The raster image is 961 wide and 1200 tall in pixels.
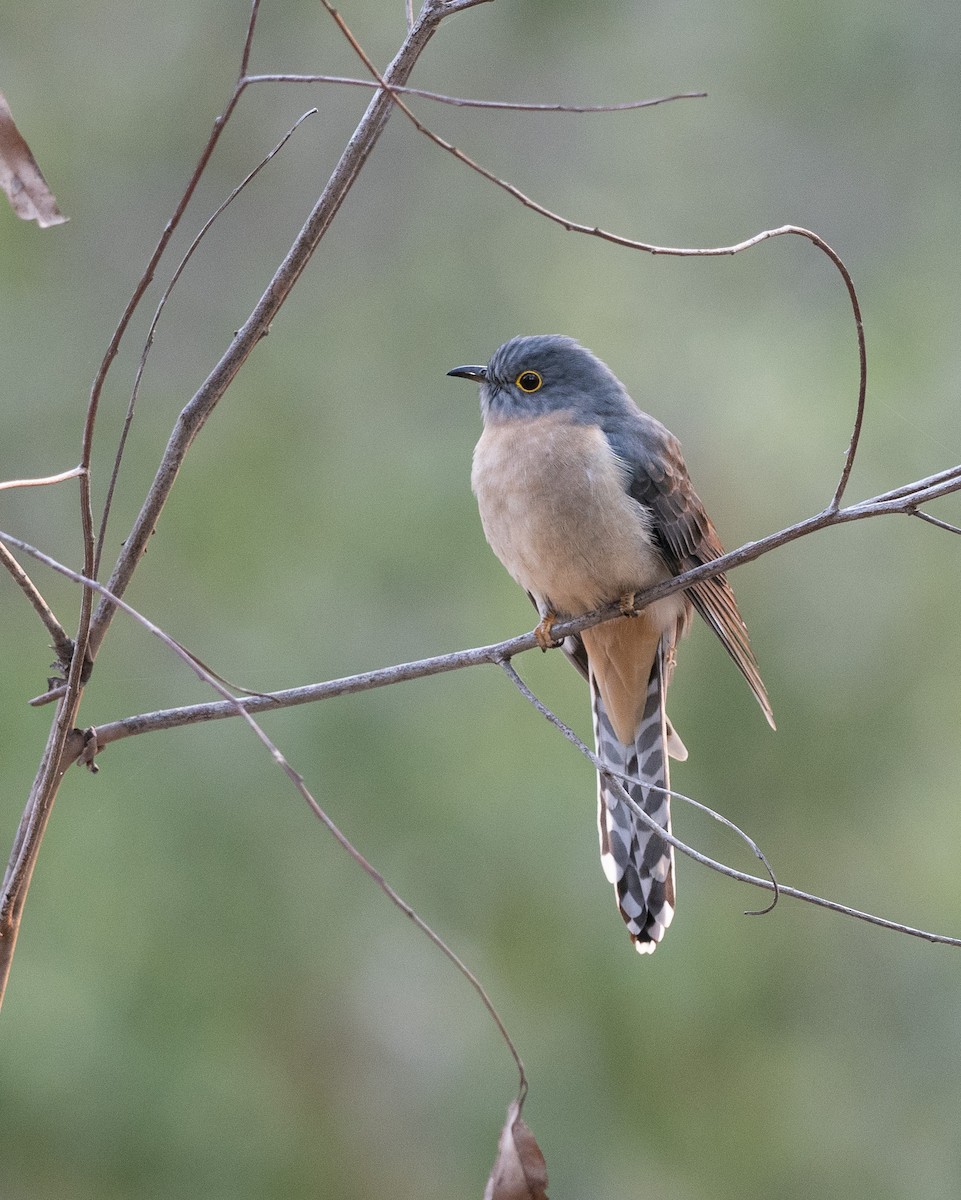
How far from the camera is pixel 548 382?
350cm

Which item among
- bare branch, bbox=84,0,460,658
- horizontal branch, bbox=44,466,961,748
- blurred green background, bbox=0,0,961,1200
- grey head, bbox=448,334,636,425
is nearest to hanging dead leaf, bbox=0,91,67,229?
bare branch, bbox=84,0,460,658

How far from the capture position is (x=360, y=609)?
232 inches

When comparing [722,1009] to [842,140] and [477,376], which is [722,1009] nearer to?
[477,376]

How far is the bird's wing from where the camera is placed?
329 centimetres

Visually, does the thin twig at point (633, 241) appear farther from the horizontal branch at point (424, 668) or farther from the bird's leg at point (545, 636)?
the bird's leg at point (545, 636)

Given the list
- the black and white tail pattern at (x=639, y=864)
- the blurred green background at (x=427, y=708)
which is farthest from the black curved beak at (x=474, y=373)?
the blurred green background at (x=427, y=708)

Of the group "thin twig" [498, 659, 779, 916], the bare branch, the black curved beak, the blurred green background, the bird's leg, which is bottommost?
the blurred green background

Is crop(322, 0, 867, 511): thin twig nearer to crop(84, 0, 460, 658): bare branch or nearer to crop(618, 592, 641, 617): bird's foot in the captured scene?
crop(84, 0, 460, 658): bare branch

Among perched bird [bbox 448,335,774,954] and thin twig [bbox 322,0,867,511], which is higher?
thin twig [bbox 322,0,867,511]

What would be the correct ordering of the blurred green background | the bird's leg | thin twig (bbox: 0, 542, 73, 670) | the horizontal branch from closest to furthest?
1. thin twig (bbox: 0, 542, 73, 670)
2. the horizontal branch
3. the bird's leg
4. the blurred green background

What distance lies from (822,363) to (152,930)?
4024 mm

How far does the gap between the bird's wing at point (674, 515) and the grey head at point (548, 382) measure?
0.11m

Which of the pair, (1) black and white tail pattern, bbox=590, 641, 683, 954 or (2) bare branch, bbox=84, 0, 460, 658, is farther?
(1) black and white tail pattern, bbox=590, 641, 683, 954

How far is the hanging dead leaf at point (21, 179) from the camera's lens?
5.55 ft
